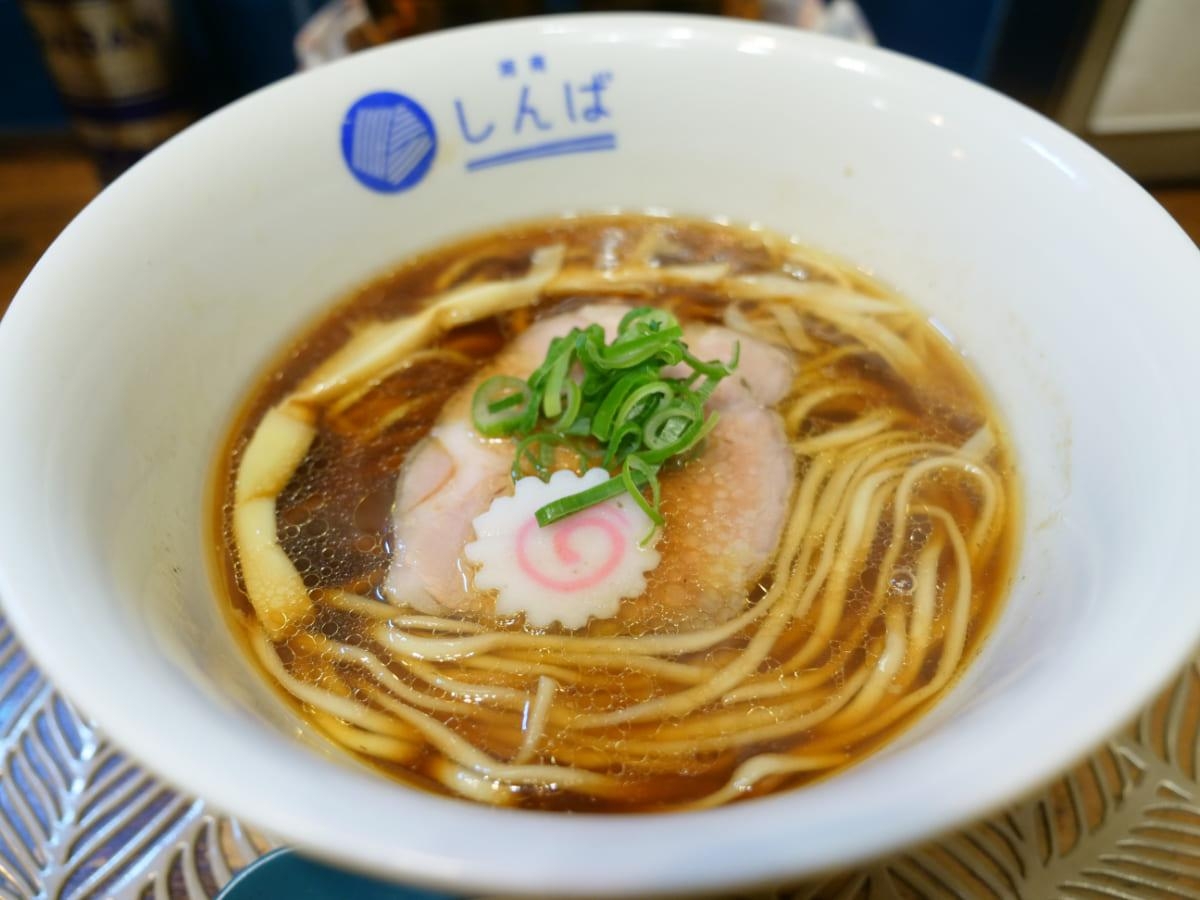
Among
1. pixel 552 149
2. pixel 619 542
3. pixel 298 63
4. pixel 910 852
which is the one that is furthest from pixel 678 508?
pixel 298 63

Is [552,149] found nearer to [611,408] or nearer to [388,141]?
[388,141]

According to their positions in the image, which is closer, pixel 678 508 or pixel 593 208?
pixel 678 508

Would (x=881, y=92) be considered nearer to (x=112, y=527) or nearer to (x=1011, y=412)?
(x=1011, y=412)

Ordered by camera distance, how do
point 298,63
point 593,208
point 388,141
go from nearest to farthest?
point 388,141
point 593,208
point 298,63

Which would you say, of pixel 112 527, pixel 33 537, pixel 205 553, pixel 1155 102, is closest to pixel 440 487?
pixel 205 553

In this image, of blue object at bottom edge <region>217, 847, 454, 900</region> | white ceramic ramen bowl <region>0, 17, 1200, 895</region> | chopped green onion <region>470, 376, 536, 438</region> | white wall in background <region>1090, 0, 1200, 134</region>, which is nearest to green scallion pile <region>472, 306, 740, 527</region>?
chopped green onion <region>470, 376, 536, 438</region>

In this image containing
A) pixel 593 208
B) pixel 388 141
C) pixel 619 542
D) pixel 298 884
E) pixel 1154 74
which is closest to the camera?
pixel 298 884

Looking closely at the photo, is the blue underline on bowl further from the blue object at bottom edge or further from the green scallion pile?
the blue object at bottom edge
